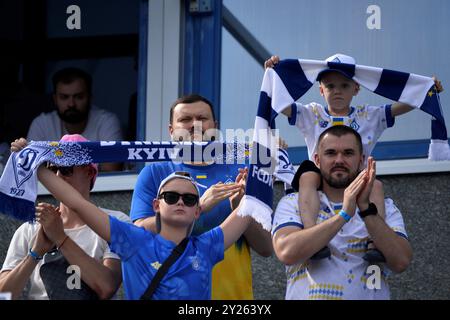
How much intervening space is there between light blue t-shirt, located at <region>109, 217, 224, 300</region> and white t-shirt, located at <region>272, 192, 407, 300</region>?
425 mm

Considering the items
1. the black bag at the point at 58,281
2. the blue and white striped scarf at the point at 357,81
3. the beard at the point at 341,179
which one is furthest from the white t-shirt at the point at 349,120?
the black bag at the point at 58,281

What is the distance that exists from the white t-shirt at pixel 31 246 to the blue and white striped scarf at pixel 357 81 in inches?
41.7

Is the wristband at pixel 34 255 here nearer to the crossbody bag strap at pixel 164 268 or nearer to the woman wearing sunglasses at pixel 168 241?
the woman wearing sunglasses at pixel 168 241

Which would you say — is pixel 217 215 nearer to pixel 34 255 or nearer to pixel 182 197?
pixel 182 197

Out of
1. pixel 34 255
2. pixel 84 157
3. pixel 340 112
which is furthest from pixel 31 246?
pixel 340 112

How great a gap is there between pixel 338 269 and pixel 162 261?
0.94 m

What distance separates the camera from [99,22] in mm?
10555

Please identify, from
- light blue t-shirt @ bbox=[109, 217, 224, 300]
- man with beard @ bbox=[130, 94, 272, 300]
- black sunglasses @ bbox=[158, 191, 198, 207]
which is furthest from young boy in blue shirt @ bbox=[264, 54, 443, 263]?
light blue t-shirt @ bbox=[109, 217, 224, 300]

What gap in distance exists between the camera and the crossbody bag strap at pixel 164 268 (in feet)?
22.2

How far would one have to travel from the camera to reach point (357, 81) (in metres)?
7.75

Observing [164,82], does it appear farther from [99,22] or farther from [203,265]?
[203,265]

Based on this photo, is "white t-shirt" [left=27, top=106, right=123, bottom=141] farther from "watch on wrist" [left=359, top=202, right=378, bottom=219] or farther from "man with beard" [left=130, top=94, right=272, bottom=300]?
"watch on wrist" [left=359, top=202, right=378, bottom=219]

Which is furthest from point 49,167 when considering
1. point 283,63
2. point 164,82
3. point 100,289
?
point 164,82

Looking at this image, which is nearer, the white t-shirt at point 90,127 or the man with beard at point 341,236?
the man with beard at point 341,236
